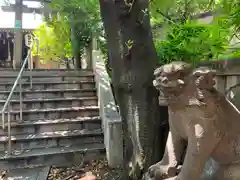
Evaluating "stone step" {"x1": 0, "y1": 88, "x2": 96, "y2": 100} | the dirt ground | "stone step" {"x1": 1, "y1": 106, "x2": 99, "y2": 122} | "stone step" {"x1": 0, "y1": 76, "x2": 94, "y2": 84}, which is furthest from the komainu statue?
"stone step" {"x1": 0, "y1": 76, "x2": 94, "y2": 84}

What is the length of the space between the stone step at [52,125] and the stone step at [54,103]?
433mm

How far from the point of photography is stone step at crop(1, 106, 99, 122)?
14.1ft

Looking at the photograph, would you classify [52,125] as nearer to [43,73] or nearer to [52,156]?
[52,156]

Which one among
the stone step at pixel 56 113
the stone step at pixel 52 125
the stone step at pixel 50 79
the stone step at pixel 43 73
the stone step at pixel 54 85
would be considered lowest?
the stone step at pixel 52 125

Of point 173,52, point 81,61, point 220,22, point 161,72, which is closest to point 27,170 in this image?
point 173,52

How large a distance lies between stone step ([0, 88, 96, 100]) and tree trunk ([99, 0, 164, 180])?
2.97 meters

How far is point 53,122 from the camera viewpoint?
13.7ft

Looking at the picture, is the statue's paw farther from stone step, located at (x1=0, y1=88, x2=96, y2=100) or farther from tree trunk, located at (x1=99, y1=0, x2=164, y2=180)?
stone step, located at (x1=0, y1=88, x2=96, y2=100)

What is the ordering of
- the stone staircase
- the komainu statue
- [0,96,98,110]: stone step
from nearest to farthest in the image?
the komainu statue → the stone staircase → [0,96,98,110]: stone step

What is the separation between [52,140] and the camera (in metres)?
3.94

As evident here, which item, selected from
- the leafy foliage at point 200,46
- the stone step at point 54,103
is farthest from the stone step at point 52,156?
the leafy foliage at point 200,46

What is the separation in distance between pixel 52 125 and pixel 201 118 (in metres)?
3.38

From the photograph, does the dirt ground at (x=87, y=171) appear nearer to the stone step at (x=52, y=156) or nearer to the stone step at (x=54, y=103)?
the stone step at (x=52, y=156)

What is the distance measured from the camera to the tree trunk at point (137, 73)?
84.4 inches
